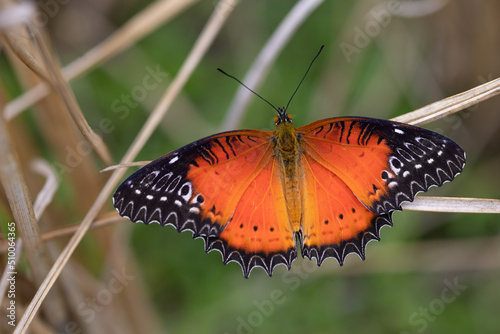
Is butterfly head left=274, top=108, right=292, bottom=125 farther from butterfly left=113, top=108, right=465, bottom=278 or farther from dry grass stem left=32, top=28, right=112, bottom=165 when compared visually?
dry grass stem left=32, top=28, right=112, bottom=165

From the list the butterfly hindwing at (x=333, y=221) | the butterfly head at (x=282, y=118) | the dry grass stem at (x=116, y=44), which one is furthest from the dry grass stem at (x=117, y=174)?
the butterfly hindwing at (x=333, y=221)

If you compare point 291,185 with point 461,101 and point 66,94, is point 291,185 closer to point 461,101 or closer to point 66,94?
point 461,101

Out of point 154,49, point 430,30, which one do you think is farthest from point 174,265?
point 430,30

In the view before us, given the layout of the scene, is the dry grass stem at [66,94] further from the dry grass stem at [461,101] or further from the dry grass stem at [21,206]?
the dry grass stem at [461,101]

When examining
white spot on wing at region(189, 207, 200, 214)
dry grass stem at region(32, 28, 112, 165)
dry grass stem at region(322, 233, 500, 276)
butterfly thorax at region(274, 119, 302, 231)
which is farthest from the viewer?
dry grass stem at region(322, 233, 500, 276)

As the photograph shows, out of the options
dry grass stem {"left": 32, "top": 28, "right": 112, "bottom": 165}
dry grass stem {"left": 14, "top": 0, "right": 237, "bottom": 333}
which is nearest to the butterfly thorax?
dry grass stem {"left": 14, "top": 0, "right": 237, "bottom": 333}

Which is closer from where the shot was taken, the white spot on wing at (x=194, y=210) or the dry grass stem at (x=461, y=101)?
the dry grass stem at (x=461, y=101)

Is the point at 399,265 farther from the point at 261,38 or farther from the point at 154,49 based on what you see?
the point at 154,49

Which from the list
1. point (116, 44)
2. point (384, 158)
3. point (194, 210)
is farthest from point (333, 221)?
point (116, 44)
